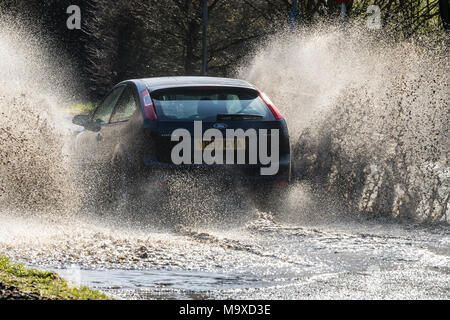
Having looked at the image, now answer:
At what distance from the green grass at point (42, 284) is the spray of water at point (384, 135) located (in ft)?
16.6

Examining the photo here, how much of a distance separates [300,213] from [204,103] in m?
1.68

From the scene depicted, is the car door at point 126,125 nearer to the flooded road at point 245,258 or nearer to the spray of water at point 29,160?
the flooded road at point 245,258

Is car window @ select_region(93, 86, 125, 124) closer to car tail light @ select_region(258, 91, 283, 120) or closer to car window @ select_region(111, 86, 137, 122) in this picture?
car window @ select_region(111, 86, 137, 122)

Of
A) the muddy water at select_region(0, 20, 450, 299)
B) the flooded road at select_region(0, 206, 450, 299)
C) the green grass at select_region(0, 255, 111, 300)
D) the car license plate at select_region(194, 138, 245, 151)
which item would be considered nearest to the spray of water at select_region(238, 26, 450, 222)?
the muddy water at select_region(0, 20, 450, 299)

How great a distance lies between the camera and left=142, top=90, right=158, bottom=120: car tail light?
30.4ft

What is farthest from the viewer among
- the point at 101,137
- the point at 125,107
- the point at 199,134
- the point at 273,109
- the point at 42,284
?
the point at 101,137

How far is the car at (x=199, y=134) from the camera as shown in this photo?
9.16 metres

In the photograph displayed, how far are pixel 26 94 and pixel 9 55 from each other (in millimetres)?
34273

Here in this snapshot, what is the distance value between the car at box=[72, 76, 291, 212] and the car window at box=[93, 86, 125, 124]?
623 millimetres

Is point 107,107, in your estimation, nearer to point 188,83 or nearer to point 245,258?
point 188,83

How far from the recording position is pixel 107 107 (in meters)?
11.0

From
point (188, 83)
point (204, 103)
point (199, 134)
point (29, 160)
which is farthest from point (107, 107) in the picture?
point (199, 134)

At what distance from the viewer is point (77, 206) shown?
10.3 meters
